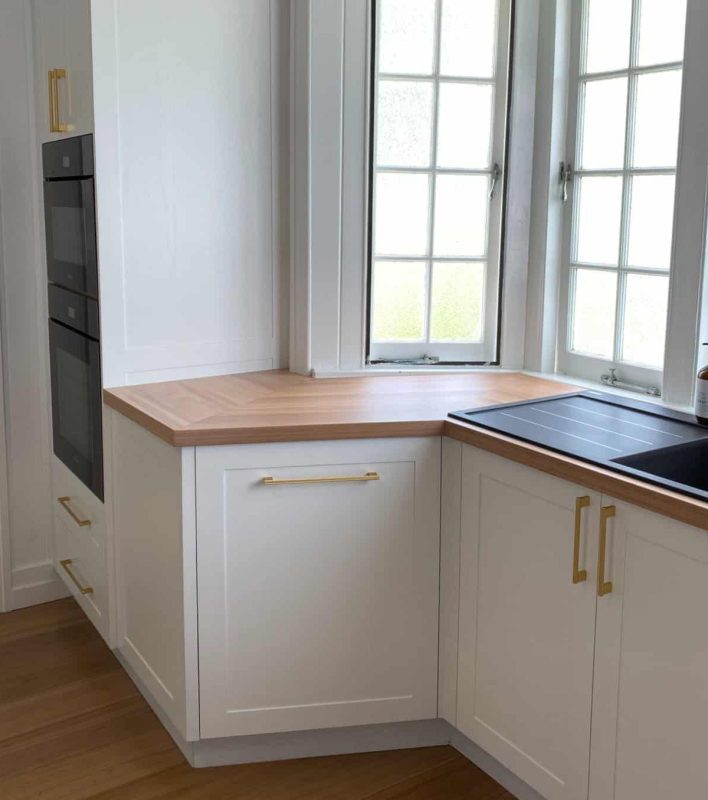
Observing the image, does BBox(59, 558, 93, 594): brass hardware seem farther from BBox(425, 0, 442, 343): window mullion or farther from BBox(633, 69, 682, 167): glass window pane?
BBox(633, 69, 682, 167): glass window pane

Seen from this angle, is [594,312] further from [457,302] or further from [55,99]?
[55,99]

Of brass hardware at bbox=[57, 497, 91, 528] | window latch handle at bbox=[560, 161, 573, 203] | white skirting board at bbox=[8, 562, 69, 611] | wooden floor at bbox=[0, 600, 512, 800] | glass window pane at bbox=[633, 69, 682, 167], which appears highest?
glass window pane at bbox=[633, 69, 682, 167]

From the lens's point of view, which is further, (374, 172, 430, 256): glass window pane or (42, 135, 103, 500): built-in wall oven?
(374, 172, 430, 256): glass window pane

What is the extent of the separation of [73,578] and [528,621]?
156 centimetres

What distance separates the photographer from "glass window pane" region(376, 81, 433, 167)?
2.76 meters

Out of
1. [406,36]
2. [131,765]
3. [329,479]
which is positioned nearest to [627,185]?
[406,36]

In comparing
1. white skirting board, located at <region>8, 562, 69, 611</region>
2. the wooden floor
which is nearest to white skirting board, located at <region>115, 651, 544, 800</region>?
the wooden floor

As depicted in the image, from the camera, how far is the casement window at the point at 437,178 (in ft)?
9.02

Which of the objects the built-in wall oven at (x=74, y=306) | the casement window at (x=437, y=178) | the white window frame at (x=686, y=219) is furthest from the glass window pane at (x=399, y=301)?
the built-in wall oven at (x=74, y=306)

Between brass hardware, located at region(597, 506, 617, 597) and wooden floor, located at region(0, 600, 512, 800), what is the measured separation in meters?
0.71

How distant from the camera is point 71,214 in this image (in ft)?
8.87

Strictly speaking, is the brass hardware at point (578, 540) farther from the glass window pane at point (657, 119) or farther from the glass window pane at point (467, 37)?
the glass window pane at point (467, 37)

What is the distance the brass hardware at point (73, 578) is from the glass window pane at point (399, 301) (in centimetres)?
112

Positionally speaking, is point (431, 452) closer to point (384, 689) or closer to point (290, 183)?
point (384, 689)
